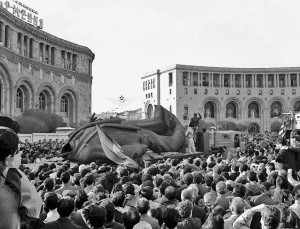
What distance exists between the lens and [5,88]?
136 feet

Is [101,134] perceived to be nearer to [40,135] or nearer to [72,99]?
[40,135]

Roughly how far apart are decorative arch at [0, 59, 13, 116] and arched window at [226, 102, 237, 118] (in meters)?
56.6

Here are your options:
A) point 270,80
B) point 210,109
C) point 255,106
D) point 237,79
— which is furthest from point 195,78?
point 270,80

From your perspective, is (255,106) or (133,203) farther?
(255,106)

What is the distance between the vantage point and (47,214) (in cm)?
526

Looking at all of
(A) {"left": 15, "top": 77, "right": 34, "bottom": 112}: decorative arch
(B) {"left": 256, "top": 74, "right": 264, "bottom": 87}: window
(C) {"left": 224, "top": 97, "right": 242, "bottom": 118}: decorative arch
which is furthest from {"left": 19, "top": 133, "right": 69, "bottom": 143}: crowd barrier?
(B) {"left": 256, "top": 74, "right": 264, "bottom": 87}: window

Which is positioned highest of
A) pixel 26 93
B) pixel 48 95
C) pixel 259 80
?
pixel 259 80

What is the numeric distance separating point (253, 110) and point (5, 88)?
6255 cm

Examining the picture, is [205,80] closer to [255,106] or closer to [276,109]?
[255,106]

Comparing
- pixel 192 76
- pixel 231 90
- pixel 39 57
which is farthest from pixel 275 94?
pixel 39 57

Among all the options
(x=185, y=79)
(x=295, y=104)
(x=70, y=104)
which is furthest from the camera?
(x=295, y=104)

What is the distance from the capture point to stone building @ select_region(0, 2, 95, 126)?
42.4 meters

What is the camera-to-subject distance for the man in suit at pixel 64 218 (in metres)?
4.38

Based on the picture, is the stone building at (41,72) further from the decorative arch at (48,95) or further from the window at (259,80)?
the window at (259,80)
